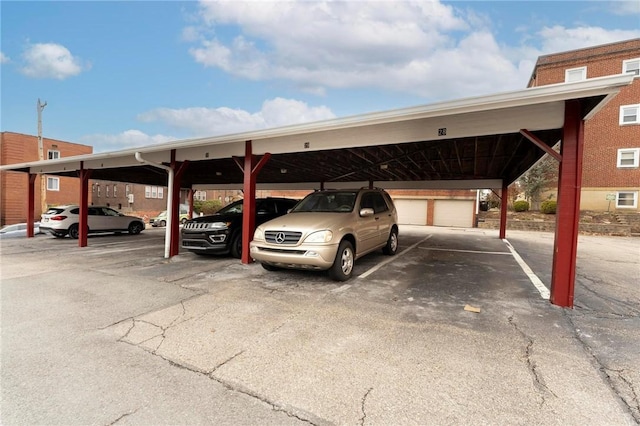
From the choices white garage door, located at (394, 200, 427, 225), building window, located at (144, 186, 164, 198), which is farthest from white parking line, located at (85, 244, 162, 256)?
building window, located at (144, 186, 164, 198)

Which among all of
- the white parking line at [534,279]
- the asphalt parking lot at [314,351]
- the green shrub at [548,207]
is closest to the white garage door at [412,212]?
the green shrub at [548,207]

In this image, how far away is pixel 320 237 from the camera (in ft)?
17.1

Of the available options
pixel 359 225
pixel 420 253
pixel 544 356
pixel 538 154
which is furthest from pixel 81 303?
pixel 538 154

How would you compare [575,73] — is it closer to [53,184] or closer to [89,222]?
[89,222]

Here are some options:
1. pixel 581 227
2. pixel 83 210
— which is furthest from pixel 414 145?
pixel 581 227

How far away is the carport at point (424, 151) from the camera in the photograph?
4309mm

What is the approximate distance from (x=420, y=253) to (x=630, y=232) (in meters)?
16.4

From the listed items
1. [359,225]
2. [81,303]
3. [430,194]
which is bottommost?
[81,303]

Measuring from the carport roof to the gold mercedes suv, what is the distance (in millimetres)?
1256

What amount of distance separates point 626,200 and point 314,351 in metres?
26.3

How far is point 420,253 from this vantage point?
9281mm

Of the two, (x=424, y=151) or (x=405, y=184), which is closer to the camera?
(x=424, y=151)

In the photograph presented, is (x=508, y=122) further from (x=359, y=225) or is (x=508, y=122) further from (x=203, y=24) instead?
(x=203, y=24)

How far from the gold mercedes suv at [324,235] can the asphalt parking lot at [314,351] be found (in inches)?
17.6
